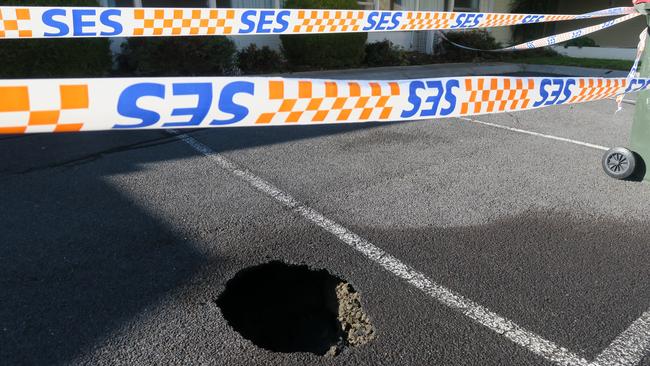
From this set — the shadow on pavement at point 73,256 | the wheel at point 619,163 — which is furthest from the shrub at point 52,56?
the wheel at point 619,163

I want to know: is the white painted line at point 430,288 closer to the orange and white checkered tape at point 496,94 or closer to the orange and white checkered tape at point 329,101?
the orange and white checkered tape at point 329,101

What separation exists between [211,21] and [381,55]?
7992mm

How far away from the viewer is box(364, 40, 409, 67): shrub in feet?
43.3

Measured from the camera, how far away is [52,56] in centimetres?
870

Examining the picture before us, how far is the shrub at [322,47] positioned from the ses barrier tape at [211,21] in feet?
16.7

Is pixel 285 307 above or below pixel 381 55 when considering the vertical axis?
below

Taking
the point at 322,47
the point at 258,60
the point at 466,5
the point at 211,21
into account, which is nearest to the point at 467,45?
the point at 466,5

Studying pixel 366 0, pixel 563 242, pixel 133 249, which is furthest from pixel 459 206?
pixel 366 0

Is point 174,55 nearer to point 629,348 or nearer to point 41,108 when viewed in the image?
point 41,108

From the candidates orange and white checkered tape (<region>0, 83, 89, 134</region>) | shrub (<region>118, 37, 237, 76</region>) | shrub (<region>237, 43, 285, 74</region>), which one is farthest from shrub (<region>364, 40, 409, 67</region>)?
orange and white checkered tape (<region>0, 83, 89, 134</region>)

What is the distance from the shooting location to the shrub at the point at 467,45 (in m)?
15.4

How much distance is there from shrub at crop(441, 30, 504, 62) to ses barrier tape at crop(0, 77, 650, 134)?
1264 centimetres

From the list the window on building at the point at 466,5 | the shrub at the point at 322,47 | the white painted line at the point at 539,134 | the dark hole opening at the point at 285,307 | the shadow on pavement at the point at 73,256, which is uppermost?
the window on building at the point at 466,5

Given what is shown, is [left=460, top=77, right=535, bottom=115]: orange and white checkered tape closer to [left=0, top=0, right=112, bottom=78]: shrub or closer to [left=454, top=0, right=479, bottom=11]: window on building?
[left=0, top=0, right=112, bottom=78]: shrub
